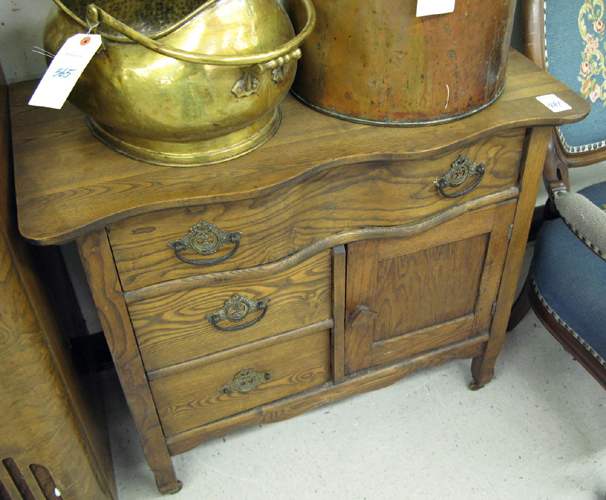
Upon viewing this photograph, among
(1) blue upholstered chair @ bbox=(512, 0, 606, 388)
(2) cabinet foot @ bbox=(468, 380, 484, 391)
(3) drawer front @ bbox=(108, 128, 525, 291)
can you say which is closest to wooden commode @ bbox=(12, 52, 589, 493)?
(3) drawer front @ bbox=(108, 128, 525, 291)

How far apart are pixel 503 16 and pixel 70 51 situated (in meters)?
0.71

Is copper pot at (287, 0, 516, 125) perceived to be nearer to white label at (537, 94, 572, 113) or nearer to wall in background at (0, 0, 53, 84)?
white label at (537, 94, 572, 113)

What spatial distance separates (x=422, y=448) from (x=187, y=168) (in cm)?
96

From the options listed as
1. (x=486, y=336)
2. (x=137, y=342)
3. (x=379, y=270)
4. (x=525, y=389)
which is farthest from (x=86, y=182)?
(x=525, y=389)

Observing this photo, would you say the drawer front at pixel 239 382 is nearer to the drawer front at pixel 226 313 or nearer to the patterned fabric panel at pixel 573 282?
the drawer front at pixel 226 313

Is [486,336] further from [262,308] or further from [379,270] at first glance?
[262,308]

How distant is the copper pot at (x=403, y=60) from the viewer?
941 mm

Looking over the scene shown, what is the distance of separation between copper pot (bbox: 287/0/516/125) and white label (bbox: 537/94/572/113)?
9 cm

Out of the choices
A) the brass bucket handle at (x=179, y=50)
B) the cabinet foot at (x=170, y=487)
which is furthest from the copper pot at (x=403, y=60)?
the cabinet foot at (x=170, y=487)

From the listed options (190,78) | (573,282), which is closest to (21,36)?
(190,78)

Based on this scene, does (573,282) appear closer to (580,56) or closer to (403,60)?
(580,56)

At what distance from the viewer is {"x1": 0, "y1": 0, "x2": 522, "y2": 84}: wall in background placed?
46.5 inches

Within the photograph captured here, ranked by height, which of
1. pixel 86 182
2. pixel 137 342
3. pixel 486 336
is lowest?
pixel 486 336

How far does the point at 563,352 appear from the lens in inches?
67.2
